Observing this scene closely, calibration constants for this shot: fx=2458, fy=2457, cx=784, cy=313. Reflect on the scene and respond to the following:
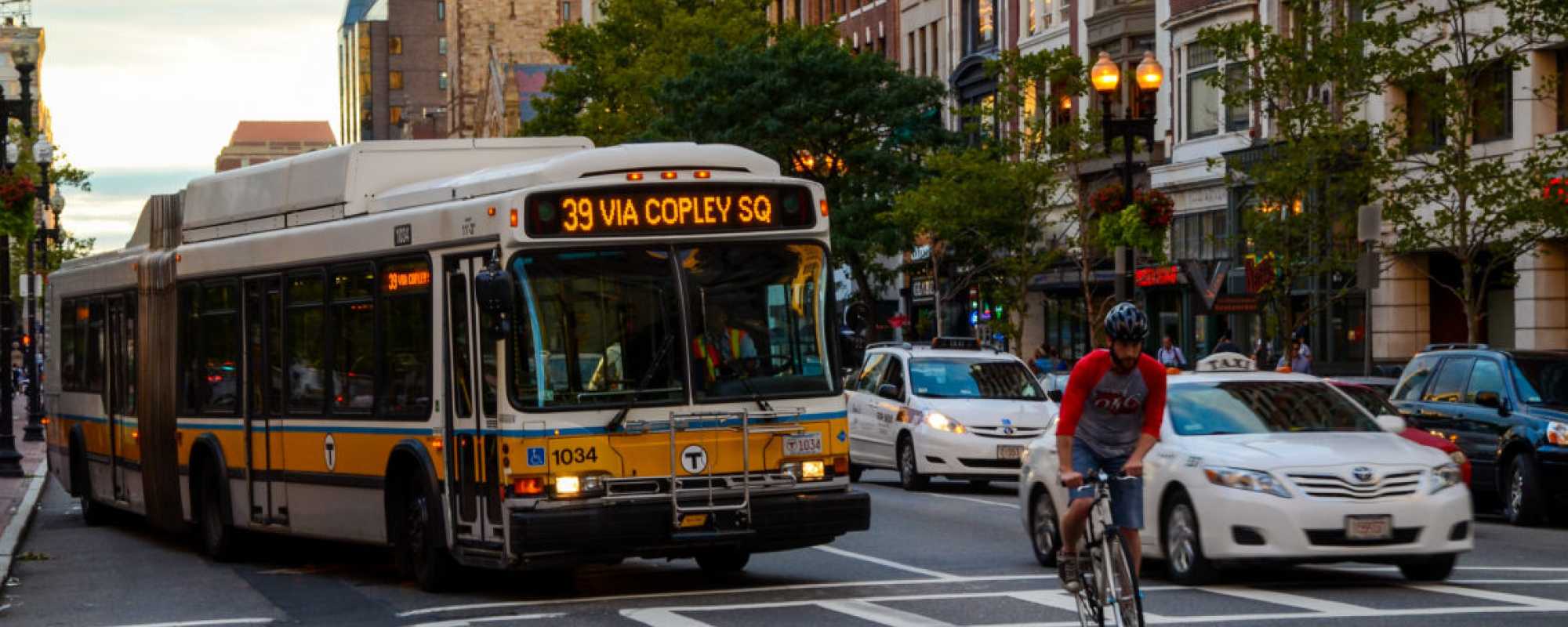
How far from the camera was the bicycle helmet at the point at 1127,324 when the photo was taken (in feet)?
35.6

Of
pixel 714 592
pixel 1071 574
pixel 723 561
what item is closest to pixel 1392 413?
pixel 723 561

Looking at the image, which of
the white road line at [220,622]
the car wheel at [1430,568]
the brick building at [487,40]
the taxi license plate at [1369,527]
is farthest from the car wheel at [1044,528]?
the brick building at [487,40]

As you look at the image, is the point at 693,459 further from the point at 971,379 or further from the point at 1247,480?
the point at 971,379

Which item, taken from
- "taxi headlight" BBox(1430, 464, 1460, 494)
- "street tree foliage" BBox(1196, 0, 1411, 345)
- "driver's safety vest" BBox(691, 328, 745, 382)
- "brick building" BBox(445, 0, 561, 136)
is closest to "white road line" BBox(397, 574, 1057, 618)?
"driver's safety vest" BBox(691, 328, 745, 382)

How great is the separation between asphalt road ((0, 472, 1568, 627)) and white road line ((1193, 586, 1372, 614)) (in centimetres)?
2

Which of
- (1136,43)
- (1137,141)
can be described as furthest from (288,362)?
(1136,43)

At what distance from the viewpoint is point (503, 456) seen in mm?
15062

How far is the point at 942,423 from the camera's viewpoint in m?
28.3

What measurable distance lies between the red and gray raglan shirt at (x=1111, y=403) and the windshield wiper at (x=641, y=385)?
447 centimetres

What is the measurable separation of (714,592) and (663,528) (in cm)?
103

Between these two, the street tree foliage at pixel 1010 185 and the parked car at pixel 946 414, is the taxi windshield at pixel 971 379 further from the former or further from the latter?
the street tree foliage at pixel 1010 185

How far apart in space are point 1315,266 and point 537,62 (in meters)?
145

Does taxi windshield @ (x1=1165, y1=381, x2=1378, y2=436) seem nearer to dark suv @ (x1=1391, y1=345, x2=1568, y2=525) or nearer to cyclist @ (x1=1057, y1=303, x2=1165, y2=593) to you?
cyclist @ (x1=1057, y1=303, x2=1165, y2=593)

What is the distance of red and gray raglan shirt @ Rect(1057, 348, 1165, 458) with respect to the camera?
11.1 m
